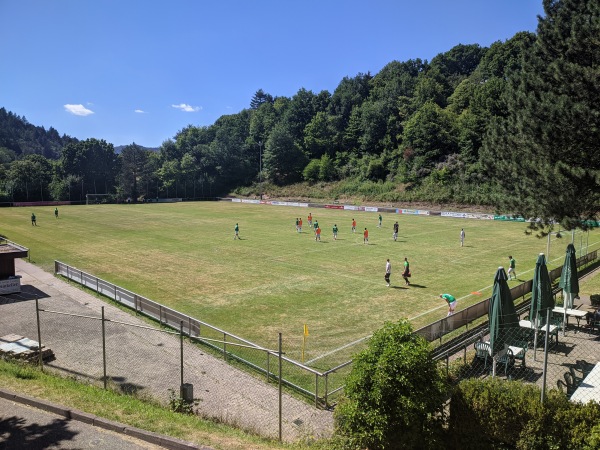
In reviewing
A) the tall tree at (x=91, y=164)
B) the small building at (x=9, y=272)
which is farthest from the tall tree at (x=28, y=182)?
the small building at (x=9, y=272)

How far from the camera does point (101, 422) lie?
8.19 metres

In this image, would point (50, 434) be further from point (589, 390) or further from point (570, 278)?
point (570, 278)

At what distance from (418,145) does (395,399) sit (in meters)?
101

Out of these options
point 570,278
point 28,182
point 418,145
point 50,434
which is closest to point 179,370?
point 50,434

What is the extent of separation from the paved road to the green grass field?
8.38 metres

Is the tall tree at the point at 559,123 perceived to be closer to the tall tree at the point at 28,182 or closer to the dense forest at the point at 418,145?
the dense forest at the point at 418,145

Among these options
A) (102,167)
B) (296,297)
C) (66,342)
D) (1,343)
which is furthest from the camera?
(102,167)

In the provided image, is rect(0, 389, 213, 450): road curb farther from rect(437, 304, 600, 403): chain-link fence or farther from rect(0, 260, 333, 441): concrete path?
rect(437, 304, 600, 403): chain-link fence

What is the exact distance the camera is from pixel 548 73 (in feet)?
56.5

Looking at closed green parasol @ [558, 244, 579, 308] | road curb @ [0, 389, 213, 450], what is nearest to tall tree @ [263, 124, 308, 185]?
closed green parasol @ [558, 244, 579, 308]

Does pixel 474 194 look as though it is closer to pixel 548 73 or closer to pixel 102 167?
pixel 548 73

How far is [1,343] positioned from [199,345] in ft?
20.8

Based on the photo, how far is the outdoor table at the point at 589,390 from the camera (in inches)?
347

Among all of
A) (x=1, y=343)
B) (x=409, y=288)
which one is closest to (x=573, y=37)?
(x=409, y=288)
